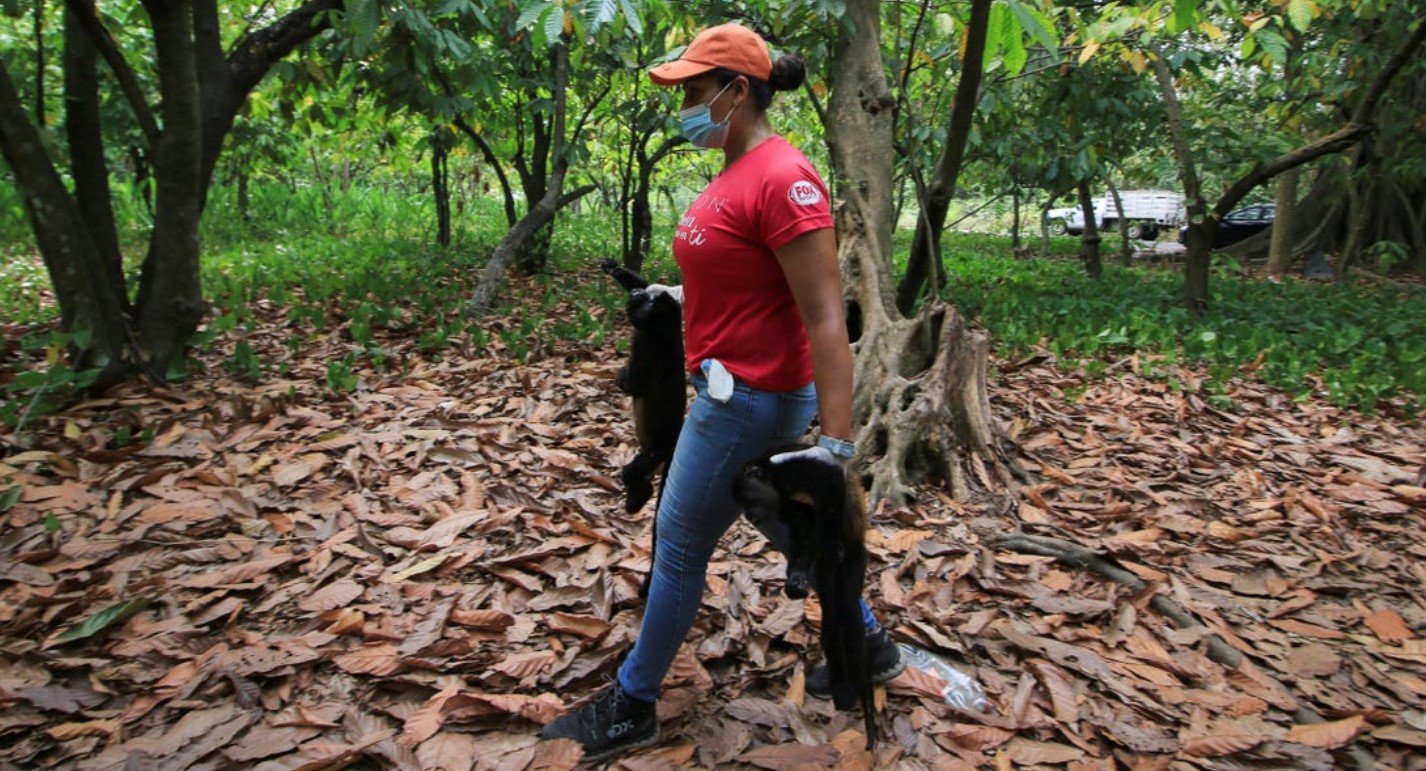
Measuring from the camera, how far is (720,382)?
1.95m

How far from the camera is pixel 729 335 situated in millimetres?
1996

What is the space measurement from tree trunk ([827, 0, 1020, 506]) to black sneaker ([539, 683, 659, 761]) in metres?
1.87

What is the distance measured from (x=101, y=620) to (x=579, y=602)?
152 cm

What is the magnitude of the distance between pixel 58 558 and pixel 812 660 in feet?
8.92

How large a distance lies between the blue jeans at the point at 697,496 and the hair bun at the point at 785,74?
0.75m

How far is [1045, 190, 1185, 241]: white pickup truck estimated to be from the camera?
25.4 m

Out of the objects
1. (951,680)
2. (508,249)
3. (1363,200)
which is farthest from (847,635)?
(1363,200)

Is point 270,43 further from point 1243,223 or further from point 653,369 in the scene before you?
point 1243,223

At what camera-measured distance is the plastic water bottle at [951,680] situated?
2537mm

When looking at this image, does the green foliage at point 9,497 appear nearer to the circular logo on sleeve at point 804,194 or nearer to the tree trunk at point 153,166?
the tree trunk at point 153,166

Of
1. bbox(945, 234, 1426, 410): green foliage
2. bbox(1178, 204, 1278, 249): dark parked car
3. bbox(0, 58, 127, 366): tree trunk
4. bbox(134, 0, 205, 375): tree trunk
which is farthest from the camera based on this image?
bbox(1178, 204, 1278, 249): dark parked car

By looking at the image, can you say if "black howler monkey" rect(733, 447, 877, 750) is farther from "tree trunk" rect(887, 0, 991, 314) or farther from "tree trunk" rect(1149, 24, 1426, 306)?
"tree trunk" rect(1149, 24, 1426, 306)

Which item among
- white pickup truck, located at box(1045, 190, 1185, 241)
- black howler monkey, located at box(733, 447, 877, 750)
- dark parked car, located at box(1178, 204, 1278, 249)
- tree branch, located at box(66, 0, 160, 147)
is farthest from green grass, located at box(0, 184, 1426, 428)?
white pickup truck, located at box(1045, 190, 1185, 241)

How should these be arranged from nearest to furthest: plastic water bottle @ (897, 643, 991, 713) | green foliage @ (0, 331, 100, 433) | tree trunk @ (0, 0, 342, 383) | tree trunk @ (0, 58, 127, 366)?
plastic water bottle @ (897, 643, 991, 713), green foliage @ (0, 331, 100, 433), tree trunk @ (0, 58, 127, 366), tree trunk @ (0, 0, 342, 383)
